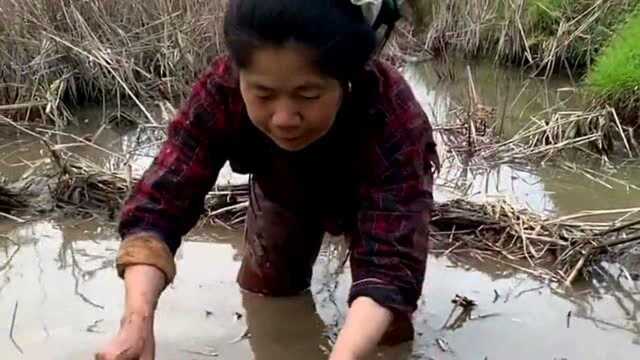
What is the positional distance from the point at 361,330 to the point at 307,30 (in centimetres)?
58

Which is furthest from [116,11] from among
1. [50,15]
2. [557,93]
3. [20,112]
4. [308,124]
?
[308,124]

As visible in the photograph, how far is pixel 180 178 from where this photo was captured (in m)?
2.21

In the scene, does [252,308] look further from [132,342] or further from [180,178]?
[132,342]

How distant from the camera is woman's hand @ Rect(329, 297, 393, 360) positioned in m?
1.85

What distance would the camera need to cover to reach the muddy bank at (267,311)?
8.45ft

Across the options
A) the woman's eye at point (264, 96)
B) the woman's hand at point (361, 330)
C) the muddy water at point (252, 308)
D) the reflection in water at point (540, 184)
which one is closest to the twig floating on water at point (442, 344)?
the muddy water at point (252, 308)

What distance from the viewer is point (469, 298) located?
288cm

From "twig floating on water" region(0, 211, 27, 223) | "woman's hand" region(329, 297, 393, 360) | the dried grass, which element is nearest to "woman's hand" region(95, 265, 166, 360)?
"woman's hand" region(329, 297, 393, 360)

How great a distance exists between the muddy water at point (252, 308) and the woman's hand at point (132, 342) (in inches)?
22.2

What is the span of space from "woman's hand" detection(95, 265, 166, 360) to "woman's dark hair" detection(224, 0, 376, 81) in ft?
1.66

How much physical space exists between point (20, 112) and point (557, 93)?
129 inches

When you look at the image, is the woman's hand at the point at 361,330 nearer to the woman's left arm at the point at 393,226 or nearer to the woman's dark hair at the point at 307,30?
the woman's left arm at the point at 393,226

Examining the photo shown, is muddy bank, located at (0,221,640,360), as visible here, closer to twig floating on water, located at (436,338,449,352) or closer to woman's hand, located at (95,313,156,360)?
twig floating on water, located at (436,338,449,352)

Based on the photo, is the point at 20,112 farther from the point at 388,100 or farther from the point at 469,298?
the point at 388,100
